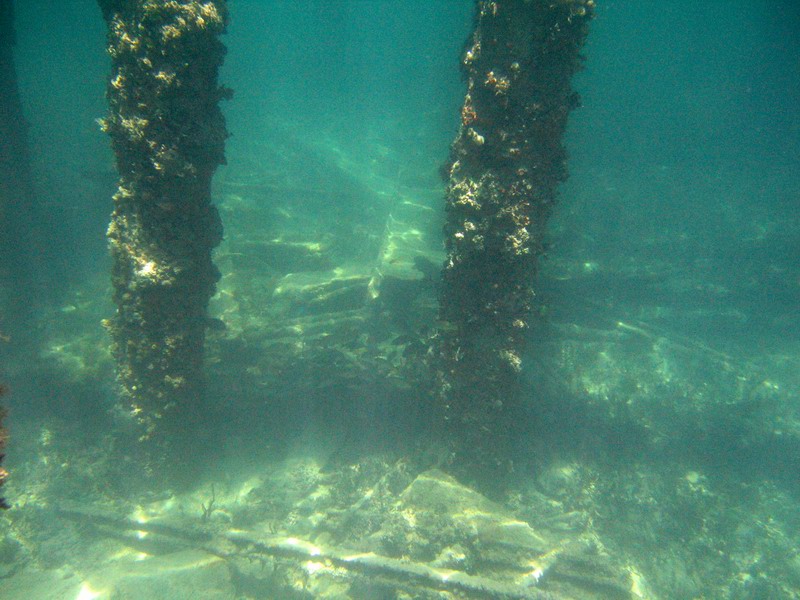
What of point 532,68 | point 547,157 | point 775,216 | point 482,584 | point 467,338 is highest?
point 532,68

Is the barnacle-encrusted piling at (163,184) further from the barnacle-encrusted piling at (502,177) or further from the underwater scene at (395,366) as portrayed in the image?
the barnacle-encrusted piling at (502,177)

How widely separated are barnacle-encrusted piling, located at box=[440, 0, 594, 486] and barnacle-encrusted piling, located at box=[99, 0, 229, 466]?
11.6 ft

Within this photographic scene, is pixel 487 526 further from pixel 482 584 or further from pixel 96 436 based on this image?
pixel 96 436

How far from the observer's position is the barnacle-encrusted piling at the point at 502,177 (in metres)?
5.34

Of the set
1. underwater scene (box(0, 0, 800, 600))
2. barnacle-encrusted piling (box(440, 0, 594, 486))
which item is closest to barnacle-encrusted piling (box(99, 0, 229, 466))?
underwater scene (box(0, 0, 800, 600))

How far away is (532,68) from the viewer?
537 cm

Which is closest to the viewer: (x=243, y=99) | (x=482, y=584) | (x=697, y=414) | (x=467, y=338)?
(x=482, y=584)

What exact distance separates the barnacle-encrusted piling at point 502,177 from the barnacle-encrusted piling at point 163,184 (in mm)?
3550

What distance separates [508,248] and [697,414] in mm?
7614

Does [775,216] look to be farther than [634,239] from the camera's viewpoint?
Yes

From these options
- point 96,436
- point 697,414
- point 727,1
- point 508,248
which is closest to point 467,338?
point 508,248

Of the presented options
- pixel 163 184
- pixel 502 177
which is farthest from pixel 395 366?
pixel 163 184

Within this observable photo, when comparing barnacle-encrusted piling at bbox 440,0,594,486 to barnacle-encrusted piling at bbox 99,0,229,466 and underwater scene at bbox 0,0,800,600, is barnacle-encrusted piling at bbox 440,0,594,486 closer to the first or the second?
underwater scene at bbox 0,0,800,600

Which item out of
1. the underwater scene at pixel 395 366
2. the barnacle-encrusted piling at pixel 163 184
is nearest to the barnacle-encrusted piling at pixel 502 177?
the underwater scene at pixel 395 366
